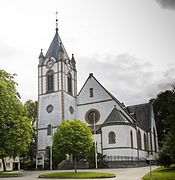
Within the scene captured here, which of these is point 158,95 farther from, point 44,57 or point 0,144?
point 0,144

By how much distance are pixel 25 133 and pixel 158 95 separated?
44.7 m

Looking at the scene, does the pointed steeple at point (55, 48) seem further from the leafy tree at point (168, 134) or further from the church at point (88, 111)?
the leafy tree at point (168, 134)

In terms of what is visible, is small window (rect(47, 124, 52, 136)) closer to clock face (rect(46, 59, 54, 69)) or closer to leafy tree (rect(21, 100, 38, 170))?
leafy tree (rect(21, 100, 38, 170))

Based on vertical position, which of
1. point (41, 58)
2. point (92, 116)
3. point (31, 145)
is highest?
point (41, 58)

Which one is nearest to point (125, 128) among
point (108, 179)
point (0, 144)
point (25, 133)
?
point (25, 133)

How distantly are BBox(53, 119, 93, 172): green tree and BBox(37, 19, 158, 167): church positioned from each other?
17941mm

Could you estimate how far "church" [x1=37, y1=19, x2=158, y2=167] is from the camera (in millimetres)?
54844

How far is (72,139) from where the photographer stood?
118 ft

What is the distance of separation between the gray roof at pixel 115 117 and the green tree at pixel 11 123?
1731 centimetres

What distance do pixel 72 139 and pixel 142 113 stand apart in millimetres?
37699

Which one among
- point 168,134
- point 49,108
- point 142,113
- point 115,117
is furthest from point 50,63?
point 168,134

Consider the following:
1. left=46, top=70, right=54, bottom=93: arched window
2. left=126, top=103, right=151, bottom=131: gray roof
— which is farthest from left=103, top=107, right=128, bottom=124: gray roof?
left=46, top=70, right=54, bottom=93: arched window

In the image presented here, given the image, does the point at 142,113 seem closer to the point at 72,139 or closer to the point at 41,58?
the point at 41,58

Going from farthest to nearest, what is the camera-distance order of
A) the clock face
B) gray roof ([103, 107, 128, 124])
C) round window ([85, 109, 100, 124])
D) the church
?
the clock face < round window ([85, 109, 100, 124]) < gray roof ([103, 107, 128, 124]) < the church
